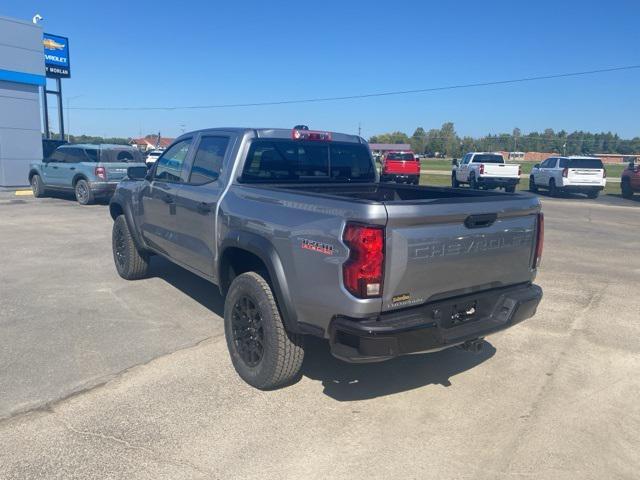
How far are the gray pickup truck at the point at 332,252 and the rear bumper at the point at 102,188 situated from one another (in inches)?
397

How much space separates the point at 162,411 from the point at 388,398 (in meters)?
1.56

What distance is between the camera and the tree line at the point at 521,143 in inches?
5049

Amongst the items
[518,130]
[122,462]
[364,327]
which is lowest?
[122,462]

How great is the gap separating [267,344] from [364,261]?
43.4 inches

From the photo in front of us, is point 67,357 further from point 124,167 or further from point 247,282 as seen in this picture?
point 124,167

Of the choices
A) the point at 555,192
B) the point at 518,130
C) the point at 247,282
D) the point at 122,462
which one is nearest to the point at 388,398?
the point at 247,282

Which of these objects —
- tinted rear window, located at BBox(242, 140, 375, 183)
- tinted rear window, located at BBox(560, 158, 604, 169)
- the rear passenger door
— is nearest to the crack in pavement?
the rear passenger door

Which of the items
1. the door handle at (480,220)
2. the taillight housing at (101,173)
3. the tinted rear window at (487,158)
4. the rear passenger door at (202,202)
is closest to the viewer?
the door handle at (480,220)

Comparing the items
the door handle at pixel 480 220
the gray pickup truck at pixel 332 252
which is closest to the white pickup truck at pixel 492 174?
the gray pickup truck at pixel 332 252

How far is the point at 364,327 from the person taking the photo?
309 centimetres

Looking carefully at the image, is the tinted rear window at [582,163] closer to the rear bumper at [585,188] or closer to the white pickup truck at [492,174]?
the rear bumper at [585,188]

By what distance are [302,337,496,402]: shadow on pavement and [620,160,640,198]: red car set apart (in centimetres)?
2265

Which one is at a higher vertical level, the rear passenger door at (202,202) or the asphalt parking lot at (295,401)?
the rear passenger door at (202,202)

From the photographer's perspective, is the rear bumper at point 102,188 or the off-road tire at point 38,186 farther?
the off-road tire at point 38,186
